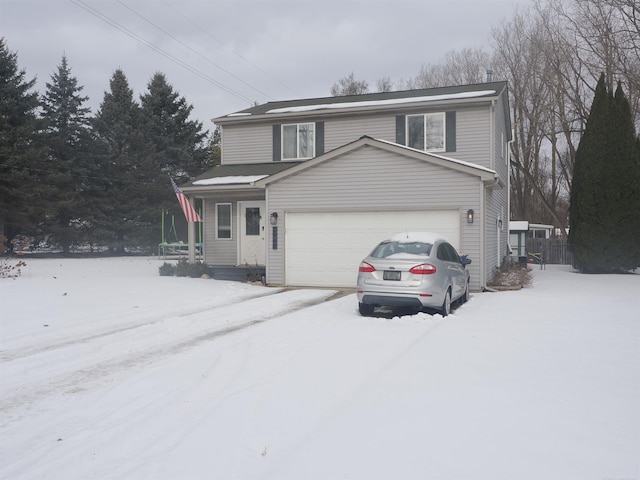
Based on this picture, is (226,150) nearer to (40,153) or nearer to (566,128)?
(40,153)

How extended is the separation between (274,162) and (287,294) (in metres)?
7.79

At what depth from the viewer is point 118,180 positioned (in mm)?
37594

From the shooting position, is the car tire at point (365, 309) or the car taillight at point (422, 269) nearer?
the car taillight at point (422, 269)

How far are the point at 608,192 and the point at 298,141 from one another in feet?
40.7

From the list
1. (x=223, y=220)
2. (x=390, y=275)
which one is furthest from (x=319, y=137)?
(x=390, y=275)

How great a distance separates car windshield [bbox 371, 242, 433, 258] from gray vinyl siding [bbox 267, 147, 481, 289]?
172 inches

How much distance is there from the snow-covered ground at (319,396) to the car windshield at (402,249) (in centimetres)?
128

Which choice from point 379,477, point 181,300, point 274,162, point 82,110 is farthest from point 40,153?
point 379,477

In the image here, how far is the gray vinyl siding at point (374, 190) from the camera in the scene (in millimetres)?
14625

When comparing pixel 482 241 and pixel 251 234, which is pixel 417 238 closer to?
pixel 482 241

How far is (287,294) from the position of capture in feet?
47.0

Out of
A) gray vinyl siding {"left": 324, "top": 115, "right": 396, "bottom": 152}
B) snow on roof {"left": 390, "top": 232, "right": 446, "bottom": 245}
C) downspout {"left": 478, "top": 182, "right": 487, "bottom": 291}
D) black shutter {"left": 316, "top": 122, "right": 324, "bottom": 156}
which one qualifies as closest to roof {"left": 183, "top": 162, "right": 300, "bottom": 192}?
black shutter {"left": 316, "top": 122, "right": 324, "bottom": 156}

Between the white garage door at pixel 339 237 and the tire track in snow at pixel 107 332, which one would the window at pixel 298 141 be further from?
the tire track in snow at pixel 107 332

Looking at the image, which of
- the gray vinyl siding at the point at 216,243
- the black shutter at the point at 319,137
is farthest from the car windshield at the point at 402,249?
the gray vinyl siding at the point at 216,243
